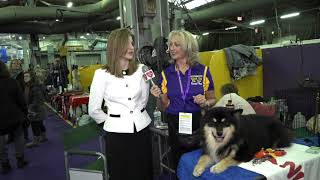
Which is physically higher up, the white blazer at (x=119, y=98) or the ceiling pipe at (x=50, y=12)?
the ceiling pipe at (x=50, y=12)

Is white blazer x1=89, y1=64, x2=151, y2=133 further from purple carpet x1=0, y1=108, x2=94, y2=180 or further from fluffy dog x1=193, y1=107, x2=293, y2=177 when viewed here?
purple carpet x1=0, y1=108, x2=94, y2=180

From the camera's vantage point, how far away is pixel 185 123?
225cm

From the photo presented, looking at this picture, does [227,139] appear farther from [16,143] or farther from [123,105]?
[16,143]

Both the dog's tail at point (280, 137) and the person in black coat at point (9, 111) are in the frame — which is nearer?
the dog's tail at point (280, 137)

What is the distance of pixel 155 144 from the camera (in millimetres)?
4043

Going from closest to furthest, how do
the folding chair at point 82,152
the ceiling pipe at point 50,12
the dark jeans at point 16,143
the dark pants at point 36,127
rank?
the folding chair at point 82,152
the dark jeans at point 16,143
the dark pants at point 36,127
the ceiling pipe at point 50,12

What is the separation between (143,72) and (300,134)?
2277 millimetres

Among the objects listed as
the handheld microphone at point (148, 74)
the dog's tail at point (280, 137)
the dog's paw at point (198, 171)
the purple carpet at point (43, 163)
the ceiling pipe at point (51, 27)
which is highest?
the ceiling pipe at point (51, 27)

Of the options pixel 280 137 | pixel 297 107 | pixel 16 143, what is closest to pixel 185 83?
pixel 280 137

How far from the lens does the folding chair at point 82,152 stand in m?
2.61

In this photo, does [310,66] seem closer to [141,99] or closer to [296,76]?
[296,76]

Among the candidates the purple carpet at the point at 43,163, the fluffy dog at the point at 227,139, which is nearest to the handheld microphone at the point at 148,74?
the fluffy dog at the point at 227,139

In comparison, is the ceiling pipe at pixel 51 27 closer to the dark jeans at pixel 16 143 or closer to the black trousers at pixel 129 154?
the dark jeans at pixel 16 143

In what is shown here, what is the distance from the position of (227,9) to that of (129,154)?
29.0 feet
